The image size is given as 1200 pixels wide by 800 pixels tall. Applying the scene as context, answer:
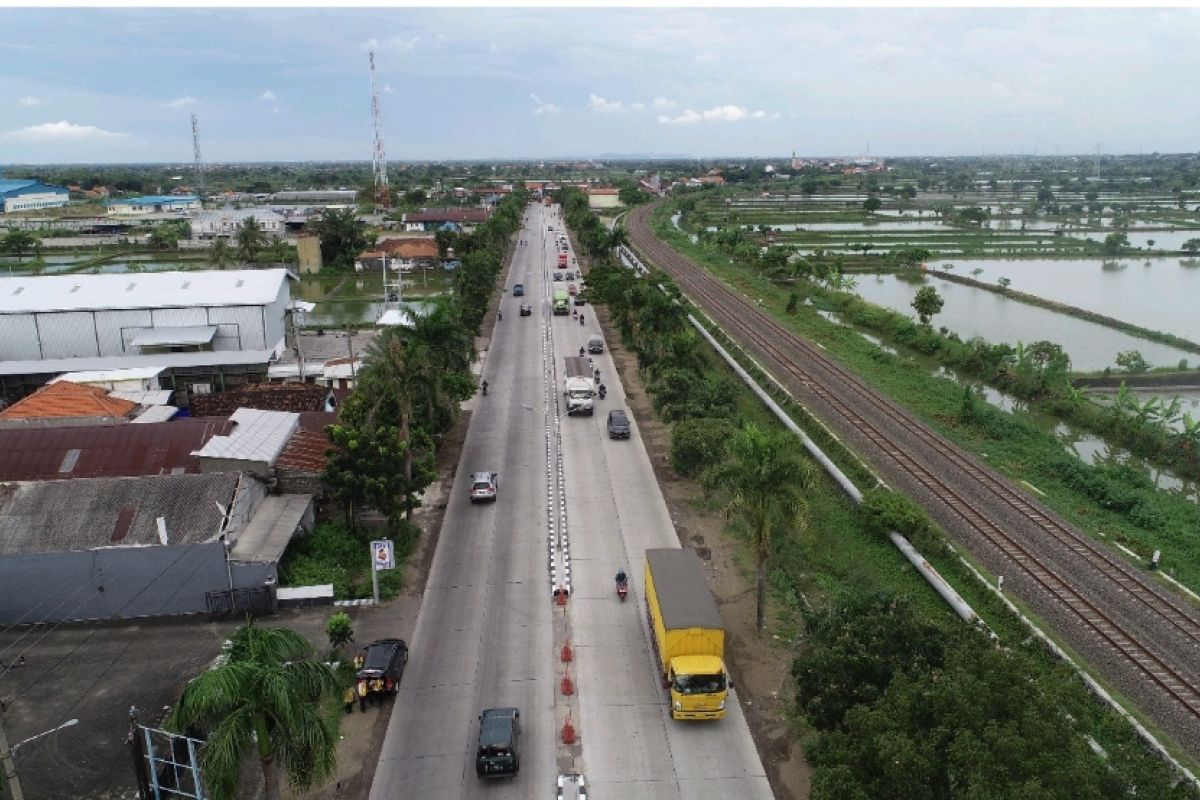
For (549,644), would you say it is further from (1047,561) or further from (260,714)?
Result: (1047,561)

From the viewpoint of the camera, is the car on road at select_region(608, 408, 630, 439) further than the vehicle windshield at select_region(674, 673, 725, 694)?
Yes

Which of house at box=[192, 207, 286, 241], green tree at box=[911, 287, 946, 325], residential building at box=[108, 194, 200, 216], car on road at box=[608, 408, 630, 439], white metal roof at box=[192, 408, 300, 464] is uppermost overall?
residential building at box=[108, 194, 200, 216]

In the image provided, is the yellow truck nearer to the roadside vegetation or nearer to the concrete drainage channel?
the roadside vegetation

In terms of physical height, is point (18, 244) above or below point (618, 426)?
above

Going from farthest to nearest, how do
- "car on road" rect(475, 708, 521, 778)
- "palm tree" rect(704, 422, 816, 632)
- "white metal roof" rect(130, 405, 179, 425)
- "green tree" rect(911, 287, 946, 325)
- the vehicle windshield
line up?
"green tree" rect(911, 287, 946, 325) < "white metal roof" rect(130, 405, 179, 425) < "palm tree" rect(704, 422, 816, 632) < the vehicle windshield < "car on road" rect(475, 708, 521, 778)

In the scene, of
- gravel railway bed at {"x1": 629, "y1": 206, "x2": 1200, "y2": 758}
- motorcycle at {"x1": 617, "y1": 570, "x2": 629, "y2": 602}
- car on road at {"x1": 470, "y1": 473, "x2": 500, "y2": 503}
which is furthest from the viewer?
car on road at {"x1": 470, "y1": 473, "x2": 500, "y2": 503}

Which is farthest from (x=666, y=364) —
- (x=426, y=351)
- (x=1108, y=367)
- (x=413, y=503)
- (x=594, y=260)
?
(x=594, y=260)

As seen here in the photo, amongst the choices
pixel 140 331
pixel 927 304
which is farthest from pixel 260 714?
pixel 927 304

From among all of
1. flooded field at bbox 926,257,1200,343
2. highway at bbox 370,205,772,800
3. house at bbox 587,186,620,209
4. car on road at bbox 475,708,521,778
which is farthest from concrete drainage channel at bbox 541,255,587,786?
house at bbox 587,186,620,209
